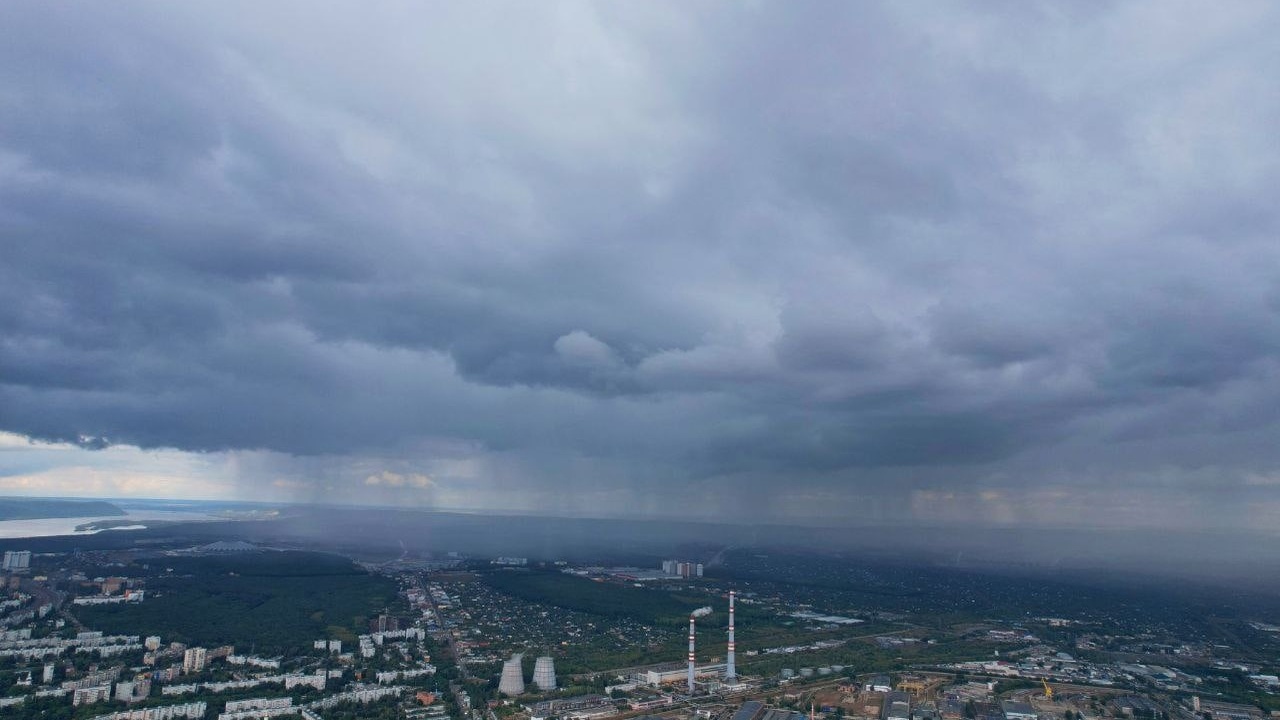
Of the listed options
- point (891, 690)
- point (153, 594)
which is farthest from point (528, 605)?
point (891, 690)

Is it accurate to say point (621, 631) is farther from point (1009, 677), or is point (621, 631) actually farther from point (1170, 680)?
point (1170, 680)

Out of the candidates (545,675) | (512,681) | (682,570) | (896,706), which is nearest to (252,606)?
(512,681)

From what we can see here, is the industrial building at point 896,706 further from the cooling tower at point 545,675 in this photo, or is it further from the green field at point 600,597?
the green field at point 600,597

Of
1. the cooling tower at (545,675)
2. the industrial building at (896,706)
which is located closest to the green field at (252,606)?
the cooling tower at (545,675)

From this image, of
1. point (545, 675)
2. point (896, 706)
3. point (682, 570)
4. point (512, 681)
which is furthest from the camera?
point (682, 570)

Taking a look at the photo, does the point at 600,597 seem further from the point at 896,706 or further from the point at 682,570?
the point at 896,706

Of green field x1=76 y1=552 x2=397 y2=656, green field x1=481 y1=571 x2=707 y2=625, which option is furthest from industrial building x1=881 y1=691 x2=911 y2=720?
green field x1=76 y1=552 x2=397 y2=656
